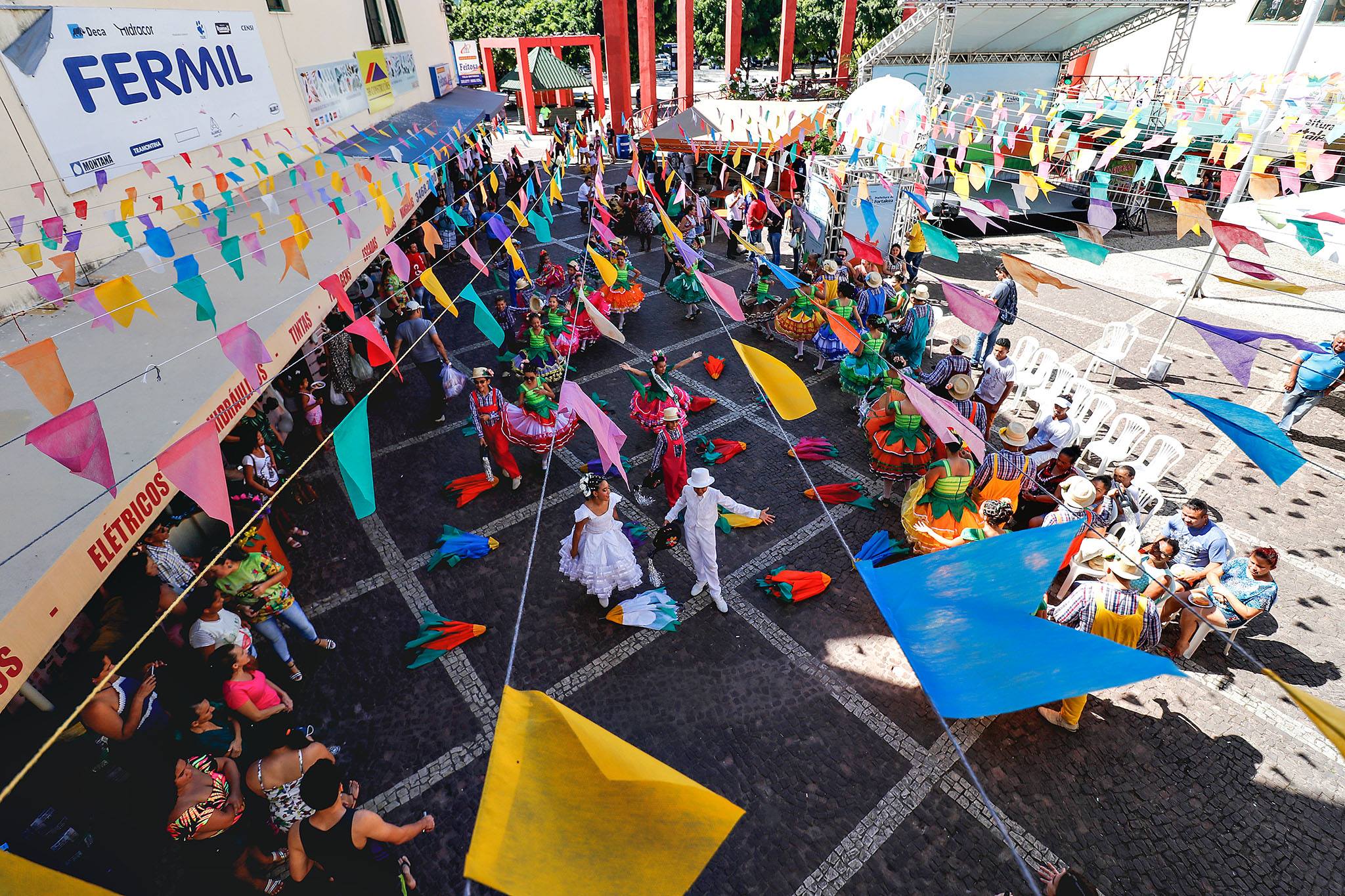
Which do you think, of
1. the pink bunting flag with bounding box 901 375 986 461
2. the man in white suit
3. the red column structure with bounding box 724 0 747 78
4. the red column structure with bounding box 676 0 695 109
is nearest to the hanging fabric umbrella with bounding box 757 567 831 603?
the man in white suit

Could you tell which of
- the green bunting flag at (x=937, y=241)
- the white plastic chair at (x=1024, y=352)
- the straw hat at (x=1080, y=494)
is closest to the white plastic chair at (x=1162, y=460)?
the straw hat at (x=1080, y=494)

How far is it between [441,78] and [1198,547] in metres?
28.8

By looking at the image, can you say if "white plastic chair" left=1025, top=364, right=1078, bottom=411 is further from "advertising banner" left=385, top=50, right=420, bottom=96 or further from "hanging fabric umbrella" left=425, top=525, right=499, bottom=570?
"advertising banner" left=385, top=50, right=420, bottom=96

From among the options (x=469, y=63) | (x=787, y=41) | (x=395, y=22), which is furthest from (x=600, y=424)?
(x=469, y=63)

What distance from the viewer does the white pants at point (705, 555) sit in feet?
20.9

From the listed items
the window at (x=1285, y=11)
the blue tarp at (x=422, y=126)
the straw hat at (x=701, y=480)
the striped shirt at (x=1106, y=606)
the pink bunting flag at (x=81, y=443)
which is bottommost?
the striped shirt at (x=1106, y=606)

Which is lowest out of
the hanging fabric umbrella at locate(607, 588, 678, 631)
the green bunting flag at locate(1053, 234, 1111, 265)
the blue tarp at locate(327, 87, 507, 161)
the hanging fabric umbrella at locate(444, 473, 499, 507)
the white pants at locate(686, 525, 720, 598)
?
the hanging fabric umbrella at locate(607, 588, 678, 631)

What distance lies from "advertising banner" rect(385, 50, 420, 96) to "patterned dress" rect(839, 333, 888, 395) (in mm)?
17331

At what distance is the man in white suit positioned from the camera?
20.2 ft

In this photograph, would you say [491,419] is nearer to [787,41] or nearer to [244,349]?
[244,349]

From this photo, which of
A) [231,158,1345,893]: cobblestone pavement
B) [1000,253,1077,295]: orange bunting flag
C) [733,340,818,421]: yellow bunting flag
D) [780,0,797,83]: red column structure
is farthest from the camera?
[780,0,797,83]: red column structure

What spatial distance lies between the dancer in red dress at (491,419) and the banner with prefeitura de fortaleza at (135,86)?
5.03 meters

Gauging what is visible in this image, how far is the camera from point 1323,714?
2.72 m

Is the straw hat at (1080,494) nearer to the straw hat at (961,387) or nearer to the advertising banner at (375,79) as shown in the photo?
the straw hat at (961,387)
